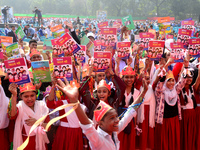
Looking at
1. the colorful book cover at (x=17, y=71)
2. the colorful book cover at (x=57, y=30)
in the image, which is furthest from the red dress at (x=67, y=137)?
the colorful book cover at (x=57, y=30)

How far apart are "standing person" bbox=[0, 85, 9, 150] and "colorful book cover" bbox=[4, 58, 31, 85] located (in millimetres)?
378

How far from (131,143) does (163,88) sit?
1.14 metres

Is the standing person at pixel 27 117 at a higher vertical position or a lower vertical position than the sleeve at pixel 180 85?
lower

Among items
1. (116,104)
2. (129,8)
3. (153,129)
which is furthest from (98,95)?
(129,8)

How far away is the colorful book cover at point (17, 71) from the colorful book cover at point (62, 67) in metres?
0.44

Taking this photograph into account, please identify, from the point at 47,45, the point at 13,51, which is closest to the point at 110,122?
the point at 13,51

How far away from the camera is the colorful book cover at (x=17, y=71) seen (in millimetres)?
2900

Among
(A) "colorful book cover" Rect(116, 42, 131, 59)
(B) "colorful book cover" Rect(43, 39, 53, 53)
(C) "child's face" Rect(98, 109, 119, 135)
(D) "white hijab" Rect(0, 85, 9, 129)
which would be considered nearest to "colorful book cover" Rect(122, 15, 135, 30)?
(B) "colorful book cover" Rect(43, 39, 53, 53)

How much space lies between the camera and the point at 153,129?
4.23 metres

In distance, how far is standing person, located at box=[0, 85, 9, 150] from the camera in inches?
123

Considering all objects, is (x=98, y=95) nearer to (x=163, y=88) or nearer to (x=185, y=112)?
(x=163, y=88)

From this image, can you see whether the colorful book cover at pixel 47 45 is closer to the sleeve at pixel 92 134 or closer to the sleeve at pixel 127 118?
the sleeve at pixel 127 118

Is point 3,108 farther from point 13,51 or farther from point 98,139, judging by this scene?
point 98,139

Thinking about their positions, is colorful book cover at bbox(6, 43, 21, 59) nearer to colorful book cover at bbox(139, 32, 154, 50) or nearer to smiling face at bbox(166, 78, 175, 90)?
colorful book cover at bbox(139, 32, 154, 50)
